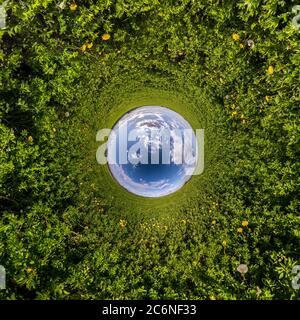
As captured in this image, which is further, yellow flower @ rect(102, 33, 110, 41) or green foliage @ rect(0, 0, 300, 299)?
yellow flower @ rect(102, 33, 110, 41)

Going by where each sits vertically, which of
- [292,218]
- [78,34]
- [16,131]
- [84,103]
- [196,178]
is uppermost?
[78,34]

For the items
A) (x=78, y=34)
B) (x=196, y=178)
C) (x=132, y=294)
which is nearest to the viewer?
(x=132, y=294)

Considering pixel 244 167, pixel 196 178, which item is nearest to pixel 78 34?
pixel 196 178

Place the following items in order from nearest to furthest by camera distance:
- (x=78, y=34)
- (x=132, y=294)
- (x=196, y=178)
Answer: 1. (x=132, y=294)
2. (x=78, y=34)
3. (x=196, y=178)

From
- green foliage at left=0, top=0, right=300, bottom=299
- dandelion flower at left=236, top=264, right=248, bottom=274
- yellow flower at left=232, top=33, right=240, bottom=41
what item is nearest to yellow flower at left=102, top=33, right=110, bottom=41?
green foliage at left=0, top=0, right=300, bottom=299

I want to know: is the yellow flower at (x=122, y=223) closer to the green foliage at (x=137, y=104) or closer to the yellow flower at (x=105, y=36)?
the green foliage at (x=137, y=104)

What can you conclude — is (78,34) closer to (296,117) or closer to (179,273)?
(296,117)

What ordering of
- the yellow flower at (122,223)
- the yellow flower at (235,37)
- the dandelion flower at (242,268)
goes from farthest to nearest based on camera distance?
the yellow flower at (122,223), the yellow flower at (235,37), the dandelion flower at (242,268)

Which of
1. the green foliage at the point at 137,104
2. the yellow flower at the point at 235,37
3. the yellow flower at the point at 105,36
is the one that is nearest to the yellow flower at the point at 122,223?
the green foliage at the point at 137,104

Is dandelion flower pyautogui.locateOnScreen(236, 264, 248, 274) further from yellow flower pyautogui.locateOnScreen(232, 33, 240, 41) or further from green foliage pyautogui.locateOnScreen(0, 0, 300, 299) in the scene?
yellow flower pyautogui.locateOnScreen(232, 33, 240, 41)
